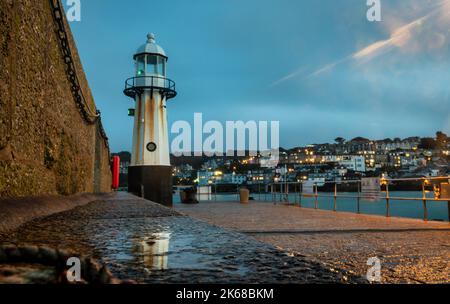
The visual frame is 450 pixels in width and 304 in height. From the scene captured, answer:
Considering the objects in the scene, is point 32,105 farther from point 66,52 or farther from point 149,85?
point 149,85

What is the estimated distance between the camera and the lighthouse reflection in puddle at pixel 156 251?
1.08 metres

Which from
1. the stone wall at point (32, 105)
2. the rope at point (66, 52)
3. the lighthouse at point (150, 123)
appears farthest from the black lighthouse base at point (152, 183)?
the stone wall at point (32, 105)

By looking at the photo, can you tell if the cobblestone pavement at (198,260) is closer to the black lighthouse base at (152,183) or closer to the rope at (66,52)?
the rope at (66,52)

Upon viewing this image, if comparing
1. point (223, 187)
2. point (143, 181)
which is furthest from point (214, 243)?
point (223, 187)

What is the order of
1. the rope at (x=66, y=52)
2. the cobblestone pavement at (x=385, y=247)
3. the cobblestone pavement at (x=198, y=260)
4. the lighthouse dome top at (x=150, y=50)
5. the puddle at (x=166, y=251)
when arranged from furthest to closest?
the lighthouse dome top at (x=150, y=50) → the rope at (x=66, y=52) → the cobblestone pavement at (x=385, y=247) → the puddle at (x=166, y=251) → the cobblestone pavement at (x=198, y=260)

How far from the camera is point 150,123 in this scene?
2038 centimetres

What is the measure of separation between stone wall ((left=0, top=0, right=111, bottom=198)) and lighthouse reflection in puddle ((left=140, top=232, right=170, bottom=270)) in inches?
80.4

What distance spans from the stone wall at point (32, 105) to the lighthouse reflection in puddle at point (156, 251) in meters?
2.04

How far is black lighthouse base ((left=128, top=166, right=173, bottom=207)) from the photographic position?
19.2m

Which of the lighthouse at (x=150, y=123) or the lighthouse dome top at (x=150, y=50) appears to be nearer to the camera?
the lighthouse at (x=150, y=123)

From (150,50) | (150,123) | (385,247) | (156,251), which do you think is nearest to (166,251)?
(156,251)
